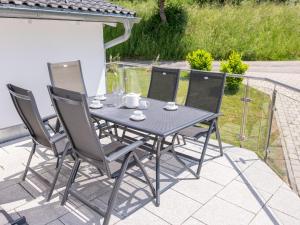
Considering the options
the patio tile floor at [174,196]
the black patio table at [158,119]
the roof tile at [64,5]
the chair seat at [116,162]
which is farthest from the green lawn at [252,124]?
the chair seat at [116,162]

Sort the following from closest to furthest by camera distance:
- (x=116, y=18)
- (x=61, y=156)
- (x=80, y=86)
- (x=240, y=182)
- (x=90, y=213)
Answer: (x=90, y=213)
(x=61, y=156)
(x=240, y=182)
(x=80, y=86)
(x=116, y=18)

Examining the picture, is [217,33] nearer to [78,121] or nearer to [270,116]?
[270,116]

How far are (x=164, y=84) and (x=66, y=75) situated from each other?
1.66 metres

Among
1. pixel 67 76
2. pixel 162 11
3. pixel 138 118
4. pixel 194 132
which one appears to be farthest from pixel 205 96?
pixel 162 11

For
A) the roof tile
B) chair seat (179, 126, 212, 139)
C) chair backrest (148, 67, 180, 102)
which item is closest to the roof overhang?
the roof tile

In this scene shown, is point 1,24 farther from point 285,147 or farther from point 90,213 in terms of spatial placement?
point 285,147

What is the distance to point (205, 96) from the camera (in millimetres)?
3881

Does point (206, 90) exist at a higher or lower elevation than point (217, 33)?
lower

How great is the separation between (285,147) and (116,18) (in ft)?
12.5

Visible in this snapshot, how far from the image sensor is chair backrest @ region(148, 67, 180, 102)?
13.6ft

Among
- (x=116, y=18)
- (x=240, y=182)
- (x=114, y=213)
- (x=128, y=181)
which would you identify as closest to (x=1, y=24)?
(x=116, y=18)

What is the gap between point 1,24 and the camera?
414 centimetres

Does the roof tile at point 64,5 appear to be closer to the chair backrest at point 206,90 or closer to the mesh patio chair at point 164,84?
the mesh patio chair at point 164,84

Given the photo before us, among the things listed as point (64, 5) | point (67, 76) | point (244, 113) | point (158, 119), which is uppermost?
Result: point (64, 5)
